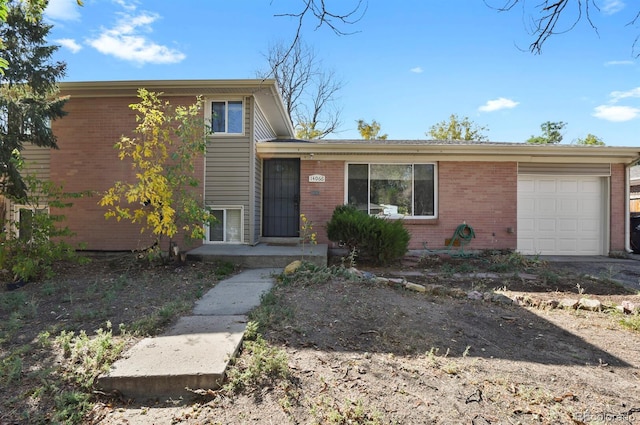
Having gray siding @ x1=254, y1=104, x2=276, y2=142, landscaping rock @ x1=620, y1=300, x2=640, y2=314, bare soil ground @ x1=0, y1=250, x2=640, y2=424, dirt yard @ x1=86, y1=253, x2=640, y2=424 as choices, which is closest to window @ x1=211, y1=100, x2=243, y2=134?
gray siding @ x1=254, y1=104, x2=276, y2=142

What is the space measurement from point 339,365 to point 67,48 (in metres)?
8.86

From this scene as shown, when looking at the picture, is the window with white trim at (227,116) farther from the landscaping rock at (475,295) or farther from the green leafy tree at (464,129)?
the green leafy tree at (464,129)

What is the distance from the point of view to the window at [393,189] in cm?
920

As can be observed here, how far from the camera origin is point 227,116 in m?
8.38

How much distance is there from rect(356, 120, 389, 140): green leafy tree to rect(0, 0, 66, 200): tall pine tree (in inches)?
831

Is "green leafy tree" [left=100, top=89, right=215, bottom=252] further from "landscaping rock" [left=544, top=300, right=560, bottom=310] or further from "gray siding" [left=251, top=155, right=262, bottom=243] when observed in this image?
"landscaping rock" [left=544, top=300, right=560, bottom=310]

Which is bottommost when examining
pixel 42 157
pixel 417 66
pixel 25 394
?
pixel 25 394

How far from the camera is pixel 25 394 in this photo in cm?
247

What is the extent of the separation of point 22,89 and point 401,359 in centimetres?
913

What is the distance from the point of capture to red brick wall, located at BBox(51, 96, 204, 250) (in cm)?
848

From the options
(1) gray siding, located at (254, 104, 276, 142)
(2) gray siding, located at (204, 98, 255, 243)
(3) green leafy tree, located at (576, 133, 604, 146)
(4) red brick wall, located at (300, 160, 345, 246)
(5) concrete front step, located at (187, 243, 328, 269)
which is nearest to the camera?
(5) concrete front step, located at (187, 243, 328, 269)

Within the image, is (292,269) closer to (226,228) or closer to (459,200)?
(226,228)

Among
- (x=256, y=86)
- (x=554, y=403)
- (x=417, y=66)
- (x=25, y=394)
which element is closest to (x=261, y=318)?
(x=25, y=394)

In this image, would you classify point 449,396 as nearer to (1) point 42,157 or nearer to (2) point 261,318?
(2) point 261,318
